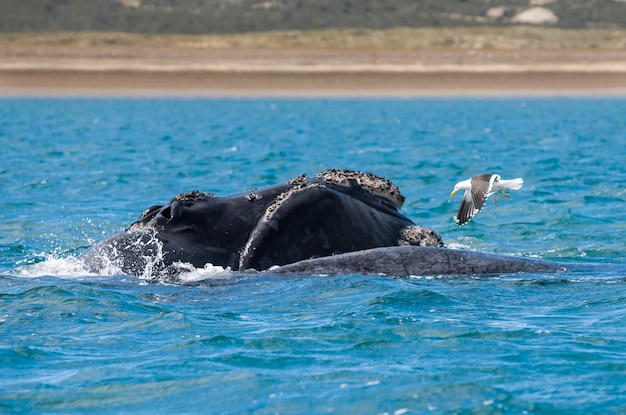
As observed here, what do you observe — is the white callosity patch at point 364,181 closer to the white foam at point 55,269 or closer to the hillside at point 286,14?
the white foam at point 55,269

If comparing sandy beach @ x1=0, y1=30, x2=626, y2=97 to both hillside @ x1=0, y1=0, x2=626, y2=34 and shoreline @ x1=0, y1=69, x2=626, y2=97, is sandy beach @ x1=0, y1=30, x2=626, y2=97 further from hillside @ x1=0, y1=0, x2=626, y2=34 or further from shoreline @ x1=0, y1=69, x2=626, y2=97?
hillside @ x1=0, y1=0, x2=626, y2=34

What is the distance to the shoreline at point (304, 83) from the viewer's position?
5991 centimetres

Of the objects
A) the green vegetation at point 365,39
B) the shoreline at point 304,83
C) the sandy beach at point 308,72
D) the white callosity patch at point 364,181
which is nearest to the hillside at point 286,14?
the green vegetation at point 365,39

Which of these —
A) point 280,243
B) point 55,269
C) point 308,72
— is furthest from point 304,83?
point 280,243

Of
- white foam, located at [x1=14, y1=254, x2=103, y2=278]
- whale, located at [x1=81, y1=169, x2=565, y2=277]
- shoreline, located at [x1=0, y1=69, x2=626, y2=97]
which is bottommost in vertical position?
shoreline, located at [x1=0, y1=69, x2=626, y2=97]

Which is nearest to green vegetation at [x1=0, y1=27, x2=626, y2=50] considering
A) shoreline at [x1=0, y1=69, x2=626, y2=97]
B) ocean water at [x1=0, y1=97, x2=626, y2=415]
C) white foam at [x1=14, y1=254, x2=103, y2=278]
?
shoreline at [x1=0, y1=69, x2=626, y2=97]

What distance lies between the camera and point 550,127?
36.2 meters

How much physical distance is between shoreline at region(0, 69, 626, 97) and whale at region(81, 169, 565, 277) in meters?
50.5

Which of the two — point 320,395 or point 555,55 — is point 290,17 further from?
point 320,395

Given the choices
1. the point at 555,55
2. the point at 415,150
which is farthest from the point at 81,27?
the point at 415,150

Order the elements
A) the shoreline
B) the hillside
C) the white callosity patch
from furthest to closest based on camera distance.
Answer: the hillside → the shoreline → the white callosity patch

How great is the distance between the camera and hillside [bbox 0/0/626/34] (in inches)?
3541

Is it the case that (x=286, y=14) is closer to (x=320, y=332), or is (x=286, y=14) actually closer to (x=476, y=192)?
(x=476, y=192)

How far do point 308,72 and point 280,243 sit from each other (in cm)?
5616
